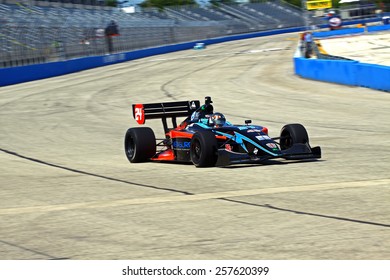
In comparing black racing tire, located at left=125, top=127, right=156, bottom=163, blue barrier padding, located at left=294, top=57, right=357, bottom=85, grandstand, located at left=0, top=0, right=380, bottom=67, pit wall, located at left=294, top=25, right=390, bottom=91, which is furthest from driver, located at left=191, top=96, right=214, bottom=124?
grandstand, located at left=0, top=0, right=380, bottom=67

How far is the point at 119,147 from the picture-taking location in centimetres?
1464

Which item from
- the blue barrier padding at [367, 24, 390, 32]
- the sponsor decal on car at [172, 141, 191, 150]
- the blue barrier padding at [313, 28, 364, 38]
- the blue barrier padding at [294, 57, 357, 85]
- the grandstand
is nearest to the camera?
the sponsor decal on car at [172, 141, 191, 150]

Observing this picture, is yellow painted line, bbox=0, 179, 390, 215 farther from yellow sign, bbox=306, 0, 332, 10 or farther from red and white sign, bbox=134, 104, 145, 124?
yellow sign, bbox=306, 0, 332, 10

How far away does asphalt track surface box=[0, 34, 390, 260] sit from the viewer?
6.53 meters

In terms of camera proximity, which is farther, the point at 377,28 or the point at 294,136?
the point at 377,28

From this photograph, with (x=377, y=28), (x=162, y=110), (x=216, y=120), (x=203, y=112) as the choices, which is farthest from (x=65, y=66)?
(x=377, y=28)

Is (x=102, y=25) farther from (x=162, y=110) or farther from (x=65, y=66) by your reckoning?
(x=162, y=110)

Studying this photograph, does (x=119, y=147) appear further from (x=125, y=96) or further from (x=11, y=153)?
(x=125, y=96)

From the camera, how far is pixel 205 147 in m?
10.8

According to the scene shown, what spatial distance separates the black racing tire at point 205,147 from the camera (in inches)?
424

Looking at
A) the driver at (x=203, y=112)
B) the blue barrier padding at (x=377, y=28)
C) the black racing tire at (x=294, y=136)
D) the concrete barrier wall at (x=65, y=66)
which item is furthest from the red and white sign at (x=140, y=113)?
the blue barrier padding at (x=377, y=28)

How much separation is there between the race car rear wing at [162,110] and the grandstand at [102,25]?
923 inches

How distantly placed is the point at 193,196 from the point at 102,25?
47.1 metres
